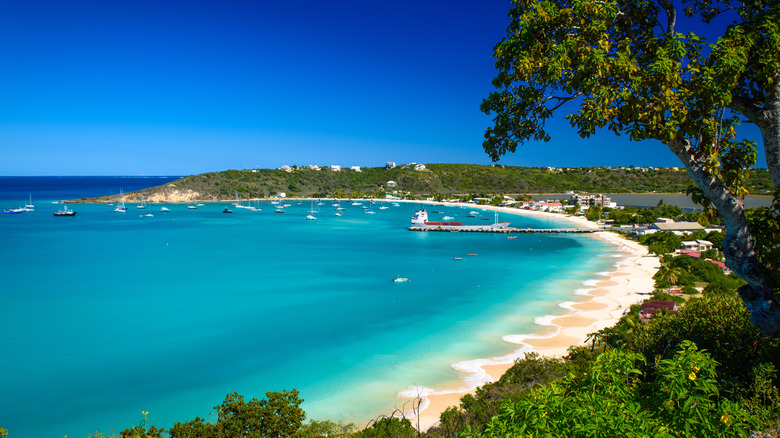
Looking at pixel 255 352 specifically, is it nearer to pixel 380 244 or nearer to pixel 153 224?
pixel 380 244

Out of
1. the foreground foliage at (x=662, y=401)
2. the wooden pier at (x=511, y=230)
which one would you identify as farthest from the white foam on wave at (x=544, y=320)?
the wooden pier at (x=511, y=230)

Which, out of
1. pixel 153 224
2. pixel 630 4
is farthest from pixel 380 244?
pixel 630 4

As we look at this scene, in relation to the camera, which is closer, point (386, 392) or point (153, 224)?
point (386, 392)

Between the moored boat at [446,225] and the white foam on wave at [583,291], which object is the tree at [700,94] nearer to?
the white foam on wave at [583,291]

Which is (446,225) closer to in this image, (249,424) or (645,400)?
(249,424)

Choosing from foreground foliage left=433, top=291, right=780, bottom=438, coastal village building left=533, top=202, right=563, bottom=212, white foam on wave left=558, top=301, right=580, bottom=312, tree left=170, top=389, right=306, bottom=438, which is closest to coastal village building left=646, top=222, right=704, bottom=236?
white foam on wave left=558, top=301, right=580, bottom=312

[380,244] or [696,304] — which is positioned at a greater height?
[696,304]

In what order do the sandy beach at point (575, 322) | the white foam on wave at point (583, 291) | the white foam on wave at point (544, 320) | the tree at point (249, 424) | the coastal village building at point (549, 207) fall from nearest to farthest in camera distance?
the tree at point (249, 424) < the sandy beach at point (575, 322) < the white foam on wave at point (544, 320) < the white foam on wave at point (583, 291) < the coastal village building at point (549, 207)
